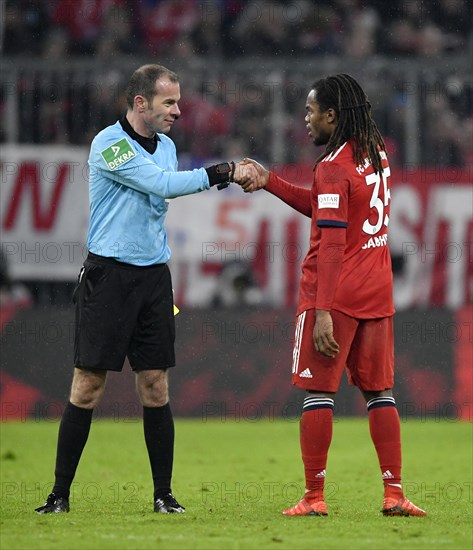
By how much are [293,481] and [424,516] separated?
2106 mm

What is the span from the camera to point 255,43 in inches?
634

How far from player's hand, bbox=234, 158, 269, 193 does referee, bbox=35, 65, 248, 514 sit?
0.12m

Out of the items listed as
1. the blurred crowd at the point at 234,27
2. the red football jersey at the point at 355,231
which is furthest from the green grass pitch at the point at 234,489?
the blurred crowd at the point at 234,27

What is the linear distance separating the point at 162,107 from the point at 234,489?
265 centimetres

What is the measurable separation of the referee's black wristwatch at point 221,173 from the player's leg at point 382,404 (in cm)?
109

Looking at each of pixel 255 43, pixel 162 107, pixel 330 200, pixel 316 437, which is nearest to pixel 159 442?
pixel 316 437

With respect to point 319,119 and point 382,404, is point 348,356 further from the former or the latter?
point 319,119

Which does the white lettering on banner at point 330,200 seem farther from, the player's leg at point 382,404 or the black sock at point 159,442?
the black sock at point 159,442

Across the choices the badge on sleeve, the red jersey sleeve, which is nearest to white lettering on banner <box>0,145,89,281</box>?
the red jersey sleeve

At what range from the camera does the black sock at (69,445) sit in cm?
671

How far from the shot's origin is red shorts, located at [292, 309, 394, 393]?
655cm

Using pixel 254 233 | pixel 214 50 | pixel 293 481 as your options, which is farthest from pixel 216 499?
pixel 214 50

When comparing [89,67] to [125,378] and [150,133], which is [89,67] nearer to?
[125,378]

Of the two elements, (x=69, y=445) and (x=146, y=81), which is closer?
(x=69, y=445)
